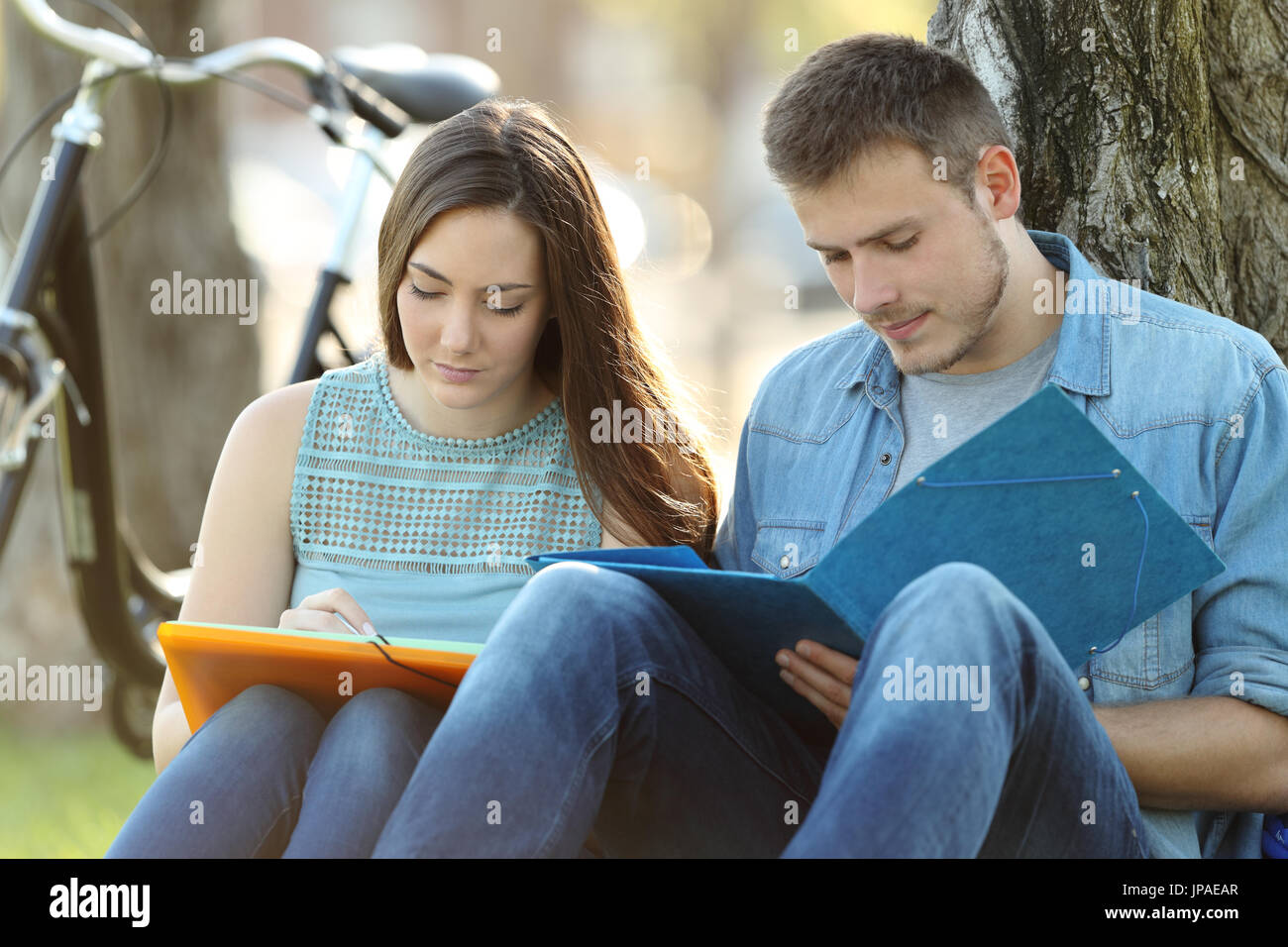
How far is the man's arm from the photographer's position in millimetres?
1761

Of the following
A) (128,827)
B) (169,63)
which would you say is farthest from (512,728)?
(169,63)

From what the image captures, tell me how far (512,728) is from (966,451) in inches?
22.6

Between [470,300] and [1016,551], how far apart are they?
99cm

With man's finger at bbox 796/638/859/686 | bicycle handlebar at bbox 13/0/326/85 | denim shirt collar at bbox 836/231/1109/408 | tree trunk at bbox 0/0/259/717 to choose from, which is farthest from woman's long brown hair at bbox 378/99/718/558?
tree trunk at bbox 0/0/259/717

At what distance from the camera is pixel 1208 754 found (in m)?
1.76

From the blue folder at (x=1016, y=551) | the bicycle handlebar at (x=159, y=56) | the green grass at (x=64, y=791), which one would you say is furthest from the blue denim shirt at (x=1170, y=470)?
the green grass at (x=64, y=791)

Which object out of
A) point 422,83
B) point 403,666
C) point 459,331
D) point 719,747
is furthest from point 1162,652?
point 422,83

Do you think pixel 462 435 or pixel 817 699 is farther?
pixel 462 435

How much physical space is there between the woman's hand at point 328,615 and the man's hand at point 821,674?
1.92ft

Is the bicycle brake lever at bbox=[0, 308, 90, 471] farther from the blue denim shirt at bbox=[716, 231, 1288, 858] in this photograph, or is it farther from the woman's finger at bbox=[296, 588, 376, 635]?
the blue denim shirt at bbox=[716, 231, 1288, 858]

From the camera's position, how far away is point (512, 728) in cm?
152

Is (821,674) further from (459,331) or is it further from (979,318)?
(459,331)

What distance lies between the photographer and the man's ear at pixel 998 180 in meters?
2.06

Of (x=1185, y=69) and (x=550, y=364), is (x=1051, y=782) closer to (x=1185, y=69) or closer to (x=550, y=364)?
(x=550, y=364)
